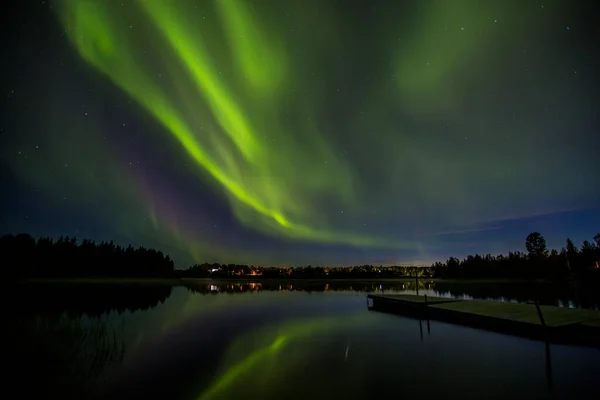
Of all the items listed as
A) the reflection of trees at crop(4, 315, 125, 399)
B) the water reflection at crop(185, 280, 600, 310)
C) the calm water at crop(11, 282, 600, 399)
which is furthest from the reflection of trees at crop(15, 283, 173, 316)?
the water reflection at crop(185, 280, 600, 310)

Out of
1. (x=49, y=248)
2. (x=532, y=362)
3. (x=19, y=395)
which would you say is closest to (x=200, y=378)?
(x=19, y=395)

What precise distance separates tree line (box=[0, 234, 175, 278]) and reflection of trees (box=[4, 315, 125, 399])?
94.2 m

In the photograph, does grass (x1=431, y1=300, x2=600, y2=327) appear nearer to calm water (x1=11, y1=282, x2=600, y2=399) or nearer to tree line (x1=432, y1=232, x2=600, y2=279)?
calm water (x1=11, y1=282, x2=600, y2=399)

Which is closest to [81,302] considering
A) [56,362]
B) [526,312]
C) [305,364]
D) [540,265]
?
[56,362]

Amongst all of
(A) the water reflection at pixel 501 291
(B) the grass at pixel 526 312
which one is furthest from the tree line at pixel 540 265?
(B) the grass at pixel 526 312

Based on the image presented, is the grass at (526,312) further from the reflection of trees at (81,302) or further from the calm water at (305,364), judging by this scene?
the reflection of trees at (81,302)

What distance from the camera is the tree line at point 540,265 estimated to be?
4803 inches

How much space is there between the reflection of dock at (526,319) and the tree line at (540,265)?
112 m

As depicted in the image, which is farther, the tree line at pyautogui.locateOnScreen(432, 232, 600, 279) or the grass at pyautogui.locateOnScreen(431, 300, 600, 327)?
the tree line at pyautogui.locateOnScreen(432, 232, 600, 279)

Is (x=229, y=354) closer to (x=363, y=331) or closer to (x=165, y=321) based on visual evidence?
(x=363, y=331)

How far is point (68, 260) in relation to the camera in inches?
4872

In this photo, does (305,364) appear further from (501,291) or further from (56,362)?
(501,291)

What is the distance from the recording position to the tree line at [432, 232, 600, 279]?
122 meters

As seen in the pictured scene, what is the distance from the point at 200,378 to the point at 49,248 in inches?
5429
